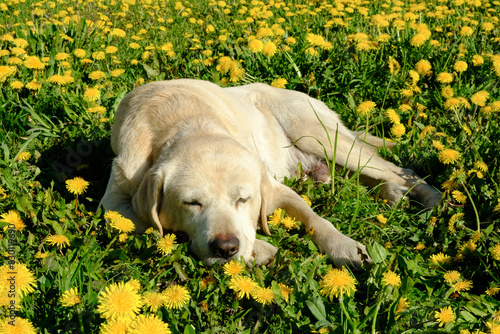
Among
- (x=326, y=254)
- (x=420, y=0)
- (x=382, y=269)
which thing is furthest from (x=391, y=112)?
(x=420, y=0)

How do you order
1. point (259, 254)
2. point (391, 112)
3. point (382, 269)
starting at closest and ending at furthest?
point (382, 269) → point (259, 254) → point (391, 112)

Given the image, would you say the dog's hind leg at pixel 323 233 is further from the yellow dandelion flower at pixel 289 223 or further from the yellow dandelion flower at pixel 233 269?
the yellow dandelion flower at pixel 233 269

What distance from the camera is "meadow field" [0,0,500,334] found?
84.7 inches

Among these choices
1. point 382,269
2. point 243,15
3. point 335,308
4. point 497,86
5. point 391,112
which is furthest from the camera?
point 243,15

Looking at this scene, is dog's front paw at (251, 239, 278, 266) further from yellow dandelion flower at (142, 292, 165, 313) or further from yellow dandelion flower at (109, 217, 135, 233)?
yellow dandelion flower at (142, 292, 165, 313)

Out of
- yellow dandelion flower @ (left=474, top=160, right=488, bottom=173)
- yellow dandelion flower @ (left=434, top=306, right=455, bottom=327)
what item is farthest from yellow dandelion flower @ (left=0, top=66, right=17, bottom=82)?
yellow dandelion flower @ (left=434, top=306, right=455, bottom=327)

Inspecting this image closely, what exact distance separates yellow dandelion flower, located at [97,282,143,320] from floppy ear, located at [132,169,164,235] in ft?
3.37

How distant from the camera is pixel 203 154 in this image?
292 cm

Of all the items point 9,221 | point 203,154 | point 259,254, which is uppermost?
point 203,154

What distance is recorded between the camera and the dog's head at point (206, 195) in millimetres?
2711

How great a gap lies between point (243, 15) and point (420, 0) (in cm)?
272

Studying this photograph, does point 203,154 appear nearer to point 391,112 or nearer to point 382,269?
point 382,269

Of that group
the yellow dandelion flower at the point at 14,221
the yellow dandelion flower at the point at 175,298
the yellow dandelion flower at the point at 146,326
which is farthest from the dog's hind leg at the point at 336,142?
the yellow dandelion flower at the point at 146,326

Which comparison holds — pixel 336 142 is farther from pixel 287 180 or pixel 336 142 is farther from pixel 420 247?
pixel 420 247
